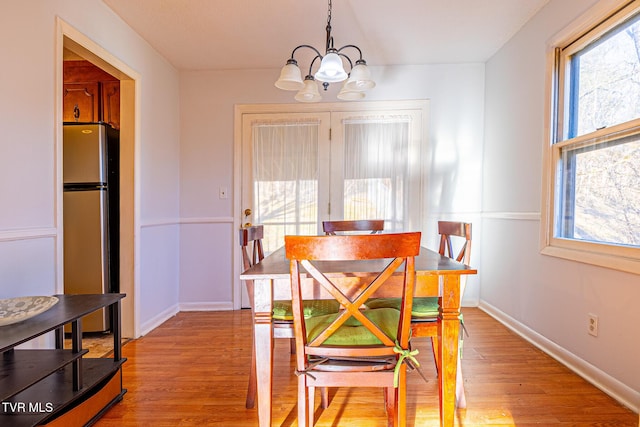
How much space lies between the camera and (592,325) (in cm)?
185

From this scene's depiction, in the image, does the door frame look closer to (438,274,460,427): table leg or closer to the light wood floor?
the light wood floor

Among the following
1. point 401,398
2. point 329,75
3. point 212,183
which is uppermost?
point 329,75

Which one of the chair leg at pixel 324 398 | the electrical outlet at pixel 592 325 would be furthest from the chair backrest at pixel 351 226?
the electrical outlet at pixel 592 325

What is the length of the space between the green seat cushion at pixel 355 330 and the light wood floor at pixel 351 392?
53 centimetres

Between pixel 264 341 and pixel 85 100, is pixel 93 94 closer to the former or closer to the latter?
pixel 85 100

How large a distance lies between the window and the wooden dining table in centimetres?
100

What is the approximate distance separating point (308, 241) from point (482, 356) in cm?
179

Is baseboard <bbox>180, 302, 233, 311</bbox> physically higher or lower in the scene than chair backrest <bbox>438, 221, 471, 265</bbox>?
lower

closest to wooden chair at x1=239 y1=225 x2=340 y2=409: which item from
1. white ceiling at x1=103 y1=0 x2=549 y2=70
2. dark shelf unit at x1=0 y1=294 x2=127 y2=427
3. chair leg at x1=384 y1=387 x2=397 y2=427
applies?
chair leg at x1=384 y1=387 x2=397 y2=427

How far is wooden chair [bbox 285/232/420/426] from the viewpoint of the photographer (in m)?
1.10

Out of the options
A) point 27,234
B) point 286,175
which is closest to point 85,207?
point 27,234

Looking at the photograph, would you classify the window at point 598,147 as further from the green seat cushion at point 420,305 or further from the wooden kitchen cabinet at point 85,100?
the wooden kitchen cabinet at point 85,100

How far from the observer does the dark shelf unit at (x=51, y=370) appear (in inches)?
47.4

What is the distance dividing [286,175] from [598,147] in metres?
2.38
